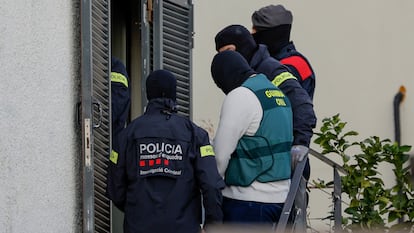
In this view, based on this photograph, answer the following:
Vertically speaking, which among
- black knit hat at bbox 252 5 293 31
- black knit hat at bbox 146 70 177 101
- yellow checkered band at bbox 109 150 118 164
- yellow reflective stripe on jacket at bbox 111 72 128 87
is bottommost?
yellow checkered band at bbox 109 150 118 164

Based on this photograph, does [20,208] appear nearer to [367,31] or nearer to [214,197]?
[214,197]

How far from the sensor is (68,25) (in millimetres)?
6410

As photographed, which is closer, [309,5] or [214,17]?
[214,17]

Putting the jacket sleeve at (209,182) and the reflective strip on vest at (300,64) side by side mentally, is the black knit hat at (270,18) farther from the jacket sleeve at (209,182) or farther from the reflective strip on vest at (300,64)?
the jacket sleeve at (209,182)

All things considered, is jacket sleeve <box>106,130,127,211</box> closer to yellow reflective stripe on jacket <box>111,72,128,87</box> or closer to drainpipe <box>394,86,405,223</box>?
yellow reflective stripe on jacket <box>111,72,128,87</box>

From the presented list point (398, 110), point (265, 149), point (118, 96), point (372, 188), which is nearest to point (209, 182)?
point (265, 149)

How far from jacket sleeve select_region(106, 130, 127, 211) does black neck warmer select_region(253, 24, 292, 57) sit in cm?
141

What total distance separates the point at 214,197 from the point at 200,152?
252mm

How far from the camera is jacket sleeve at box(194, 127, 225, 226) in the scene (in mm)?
6070

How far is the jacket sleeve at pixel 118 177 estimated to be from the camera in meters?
6.18

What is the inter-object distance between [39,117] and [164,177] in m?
0.69

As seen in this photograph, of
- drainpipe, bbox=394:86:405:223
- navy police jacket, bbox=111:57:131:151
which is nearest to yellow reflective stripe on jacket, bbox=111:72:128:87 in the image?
navy police jacket, bbox=111:57:131:151

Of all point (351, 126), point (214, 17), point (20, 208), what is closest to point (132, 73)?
point (214, 17)

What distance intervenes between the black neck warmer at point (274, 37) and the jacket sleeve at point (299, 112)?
519 millimetres
